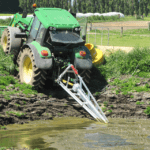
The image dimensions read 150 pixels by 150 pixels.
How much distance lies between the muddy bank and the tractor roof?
265 centimetres

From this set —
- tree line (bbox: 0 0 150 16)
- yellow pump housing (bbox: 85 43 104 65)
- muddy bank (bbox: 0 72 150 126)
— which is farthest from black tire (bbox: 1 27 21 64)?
tree line (bbox: 0 0 150 16)

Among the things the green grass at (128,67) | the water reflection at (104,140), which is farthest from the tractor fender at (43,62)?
the water reflection at (104,140)

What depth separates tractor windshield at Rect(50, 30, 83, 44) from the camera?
12.3 metres

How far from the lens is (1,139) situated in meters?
8.43

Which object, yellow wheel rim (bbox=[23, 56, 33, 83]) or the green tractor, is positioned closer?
the green tractor

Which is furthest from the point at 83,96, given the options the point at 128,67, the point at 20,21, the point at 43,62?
the point at 20,21

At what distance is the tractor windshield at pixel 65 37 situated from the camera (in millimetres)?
12273

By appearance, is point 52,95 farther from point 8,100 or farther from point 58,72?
Result: point 8,100

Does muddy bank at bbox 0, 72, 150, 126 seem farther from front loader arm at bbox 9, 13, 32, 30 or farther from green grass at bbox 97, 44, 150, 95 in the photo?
front loader arm at bbox 9, 13, 32, 30

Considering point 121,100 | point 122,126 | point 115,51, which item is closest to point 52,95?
point 121,100

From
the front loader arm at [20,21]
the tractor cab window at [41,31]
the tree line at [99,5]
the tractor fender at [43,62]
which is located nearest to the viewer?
the tractor fender at [43,62]

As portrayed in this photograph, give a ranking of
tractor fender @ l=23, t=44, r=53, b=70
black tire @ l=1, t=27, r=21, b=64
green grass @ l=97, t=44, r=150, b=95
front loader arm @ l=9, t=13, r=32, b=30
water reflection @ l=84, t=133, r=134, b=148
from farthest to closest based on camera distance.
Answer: front loader arm @ l=9, t=13, r=32, b=30
black tire @ l=1, t=27, r=21, b=64
green grass @ l=97, t=44, r=150, b=95
tractor fender @ l=23, t=44, r=53, b=70
water reflection @ l=84, t=133, r=134, b=148

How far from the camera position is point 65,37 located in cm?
1248

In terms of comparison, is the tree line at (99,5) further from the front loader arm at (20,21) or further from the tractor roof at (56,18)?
the tractor roof at (56,18)
